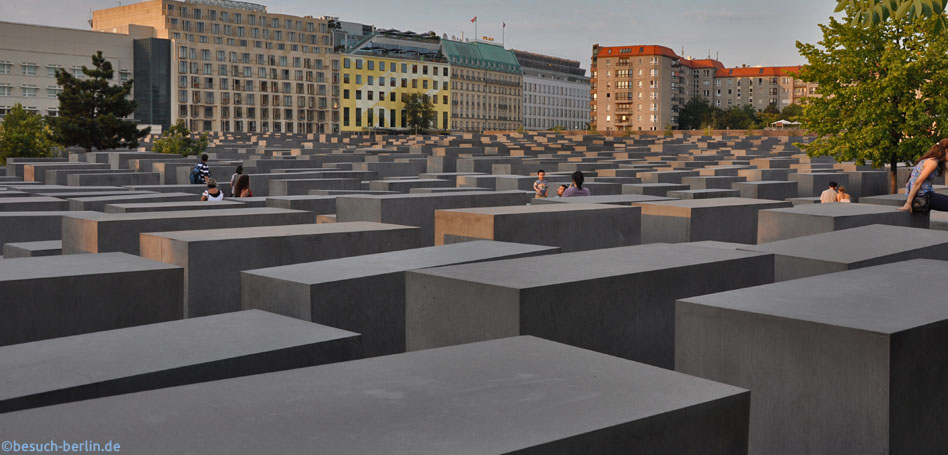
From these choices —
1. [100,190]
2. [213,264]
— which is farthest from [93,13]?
[213,264]

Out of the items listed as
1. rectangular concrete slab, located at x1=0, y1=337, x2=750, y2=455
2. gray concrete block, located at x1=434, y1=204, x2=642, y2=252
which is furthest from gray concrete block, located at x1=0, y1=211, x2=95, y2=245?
rectangular concrete slab, located at x1=0, y1=337, x2=750, y2=455

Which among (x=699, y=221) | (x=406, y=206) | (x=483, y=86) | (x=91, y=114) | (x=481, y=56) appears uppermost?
(x=481, y=56)

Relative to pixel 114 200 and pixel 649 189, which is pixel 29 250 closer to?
pixel 114 200

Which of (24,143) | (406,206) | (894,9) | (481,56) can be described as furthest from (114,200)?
(481,56)

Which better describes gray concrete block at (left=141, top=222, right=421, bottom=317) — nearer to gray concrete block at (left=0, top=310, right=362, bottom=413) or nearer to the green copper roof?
gray concrete block at (left=0, top=310, right=362, bottom=413)

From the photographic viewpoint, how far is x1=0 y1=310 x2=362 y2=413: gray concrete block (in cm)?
377

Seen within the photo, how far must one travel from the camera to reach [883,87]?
17.2m

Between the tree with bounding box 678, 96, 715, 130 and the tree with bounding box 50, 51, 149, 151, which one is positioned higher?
the tree with bounding box 678, 96, 715, 130

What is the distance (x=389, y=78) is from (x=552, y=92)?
44271 mm

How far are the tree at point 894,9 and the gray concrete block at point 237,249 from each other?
4.39 meters

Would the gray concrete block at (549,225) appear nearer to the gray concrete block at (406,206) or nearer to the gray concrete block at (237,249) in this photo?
the gray concrete block at (237,249)

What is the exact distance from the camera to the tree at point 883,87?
1695 centimetres

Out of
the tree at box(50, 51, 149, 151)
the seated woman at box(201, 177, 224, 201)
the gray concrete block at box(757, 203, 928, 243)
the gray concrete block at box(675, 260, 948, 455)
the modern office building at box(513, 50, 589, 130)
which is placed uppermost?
the modern office building at box(513, 50, 589, 130)

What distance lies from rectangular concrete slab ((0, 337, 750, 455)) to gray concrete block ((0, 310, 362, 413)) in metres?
0.71
